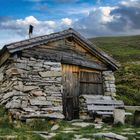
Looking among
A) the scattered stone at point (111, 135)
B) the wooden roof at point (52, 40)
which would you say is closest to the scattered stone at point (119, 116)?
the scattered stone at point (111, 135)

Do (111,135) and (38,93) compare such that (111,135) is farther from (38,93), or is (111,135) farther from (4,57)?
(4,57)

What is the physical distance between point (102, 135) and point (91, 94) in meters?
6.43

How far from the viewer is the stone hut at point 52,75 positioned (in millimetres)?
17172

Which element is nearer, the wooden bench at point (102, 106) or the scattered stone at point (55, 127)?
the scattered stone at point (55, 127)

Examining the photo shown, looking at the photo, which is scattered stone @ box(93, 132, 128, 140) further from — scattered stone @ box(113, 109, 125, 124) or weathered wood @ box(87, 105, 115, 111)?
weathered wood @ box(87, 105, 115, 111)

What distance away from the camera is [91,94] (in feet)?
65.9

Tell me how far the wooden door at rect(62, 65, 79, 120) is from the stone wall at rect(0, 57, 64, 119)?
80 centimetres

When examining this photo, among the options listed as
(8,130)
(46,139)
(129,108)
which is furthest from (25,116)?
(129,108)

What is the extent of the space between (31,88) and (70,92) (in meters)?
2.59

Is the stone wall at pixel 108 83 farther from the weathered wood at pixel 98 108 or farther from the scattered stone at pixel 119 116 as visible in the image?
the scattered stone at pixel 119 116

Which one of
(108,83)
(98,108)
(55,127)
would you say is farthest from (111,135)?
(108,83)

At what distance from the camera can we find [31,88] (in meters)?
17.5

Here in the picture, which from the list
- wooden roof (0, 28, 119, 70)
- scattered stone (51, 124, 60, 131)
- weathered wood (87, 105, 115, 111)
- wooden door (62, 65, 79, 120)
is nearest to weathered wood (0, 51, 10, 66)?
wooden roof (0, 28, 119, 70)

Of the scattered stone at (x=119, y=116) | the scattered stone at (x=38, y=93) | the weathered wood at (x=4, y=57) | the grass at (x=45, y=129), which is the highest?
the weathered wood at (x=4, y=57)
